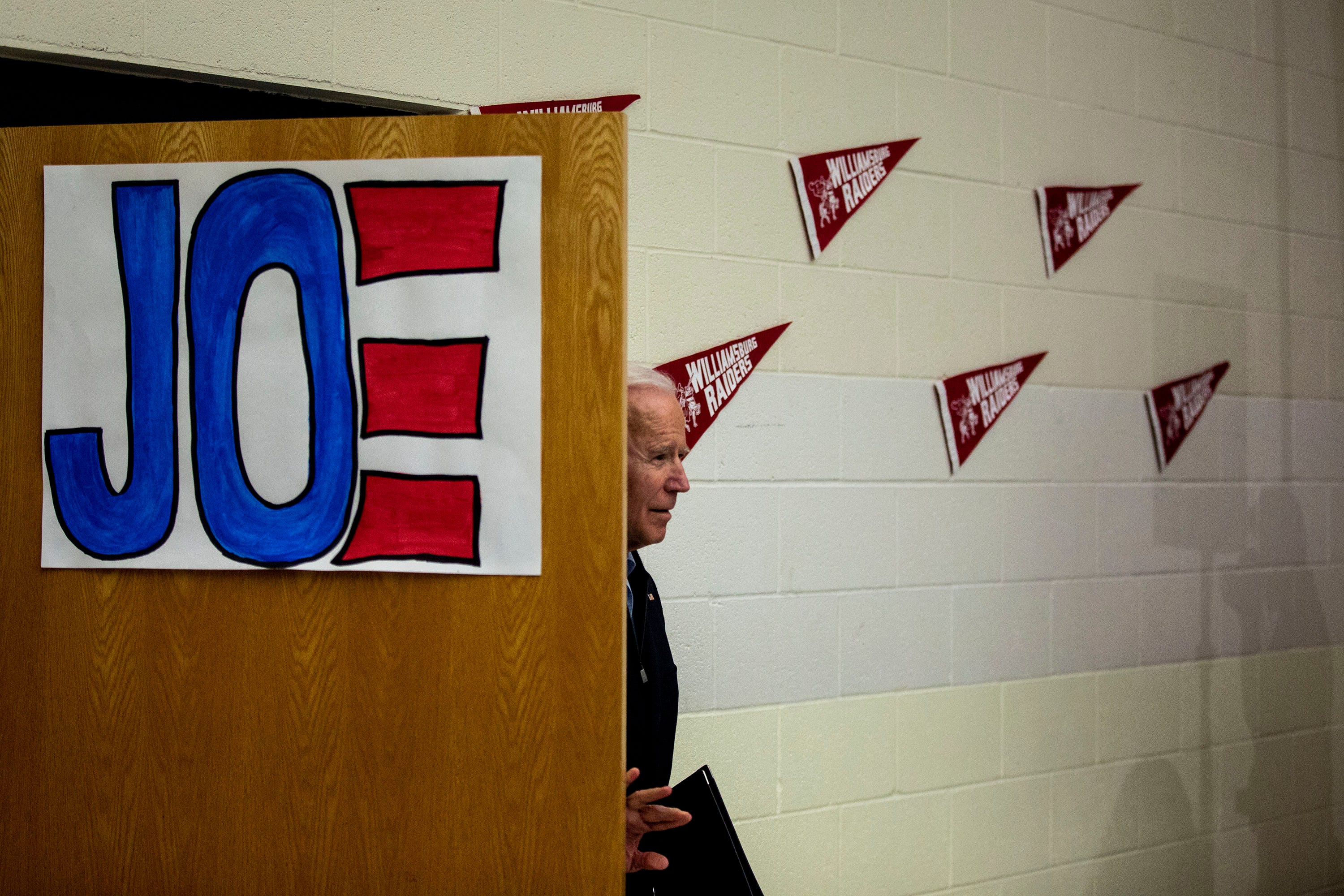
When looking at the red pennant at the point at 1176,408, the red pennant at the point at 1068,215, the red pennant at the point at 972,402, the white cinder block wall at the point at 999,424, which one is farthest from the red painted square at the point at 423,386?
the red pennant at the point at 1176,408

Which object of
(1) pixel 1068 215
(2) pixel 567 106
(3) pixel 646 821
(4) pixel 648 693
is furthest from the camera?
(1) pixel 1068 215

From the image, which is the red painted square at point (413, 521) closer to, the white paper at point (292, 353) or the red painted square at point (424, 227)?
the white paper at point (292, 353)

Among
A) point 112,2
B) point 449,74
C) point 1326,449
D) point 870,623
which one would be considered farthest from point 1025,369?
point 112,2

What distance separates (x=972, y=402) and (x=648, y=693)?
1112 millimetres

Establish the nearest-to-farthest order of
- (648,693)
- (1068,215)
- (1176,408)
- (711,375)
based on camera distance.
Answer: (648,693) < (711,375) < (1068,215) < (1176,408)

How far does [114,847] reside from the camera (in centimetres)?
102

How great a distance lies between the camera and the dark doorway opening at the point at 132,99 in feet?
5.08

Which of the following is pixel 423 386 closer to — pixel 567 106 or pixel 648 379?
pixel 648 379

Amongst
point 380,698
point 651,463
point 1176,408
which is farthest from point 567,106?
point 1176,408

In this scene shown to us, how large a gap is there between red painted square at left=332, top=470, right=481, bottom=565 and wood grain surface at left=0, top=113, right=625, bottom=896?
0.03 metres

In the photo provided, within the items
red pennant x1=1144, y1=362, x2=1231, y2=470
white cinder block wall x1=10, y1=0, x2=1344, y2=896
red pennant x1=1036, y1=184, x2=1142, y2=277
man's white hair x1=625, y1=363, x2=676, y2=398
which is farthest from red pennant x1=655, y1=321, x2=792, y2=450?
red pennant x1=1144, y1=362, x2=1231, y2=470

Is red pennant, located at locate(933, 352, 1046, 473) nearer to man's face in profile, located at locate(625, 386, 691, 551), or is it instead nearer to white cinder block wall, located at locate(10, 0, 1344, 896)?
white cinder block wall, located at locate(10, 0, 1344, 896)

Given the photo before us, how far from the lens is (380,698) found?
1.02 meters

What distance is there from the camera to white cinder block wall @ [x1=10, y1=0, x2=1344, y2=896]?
1923 mm
